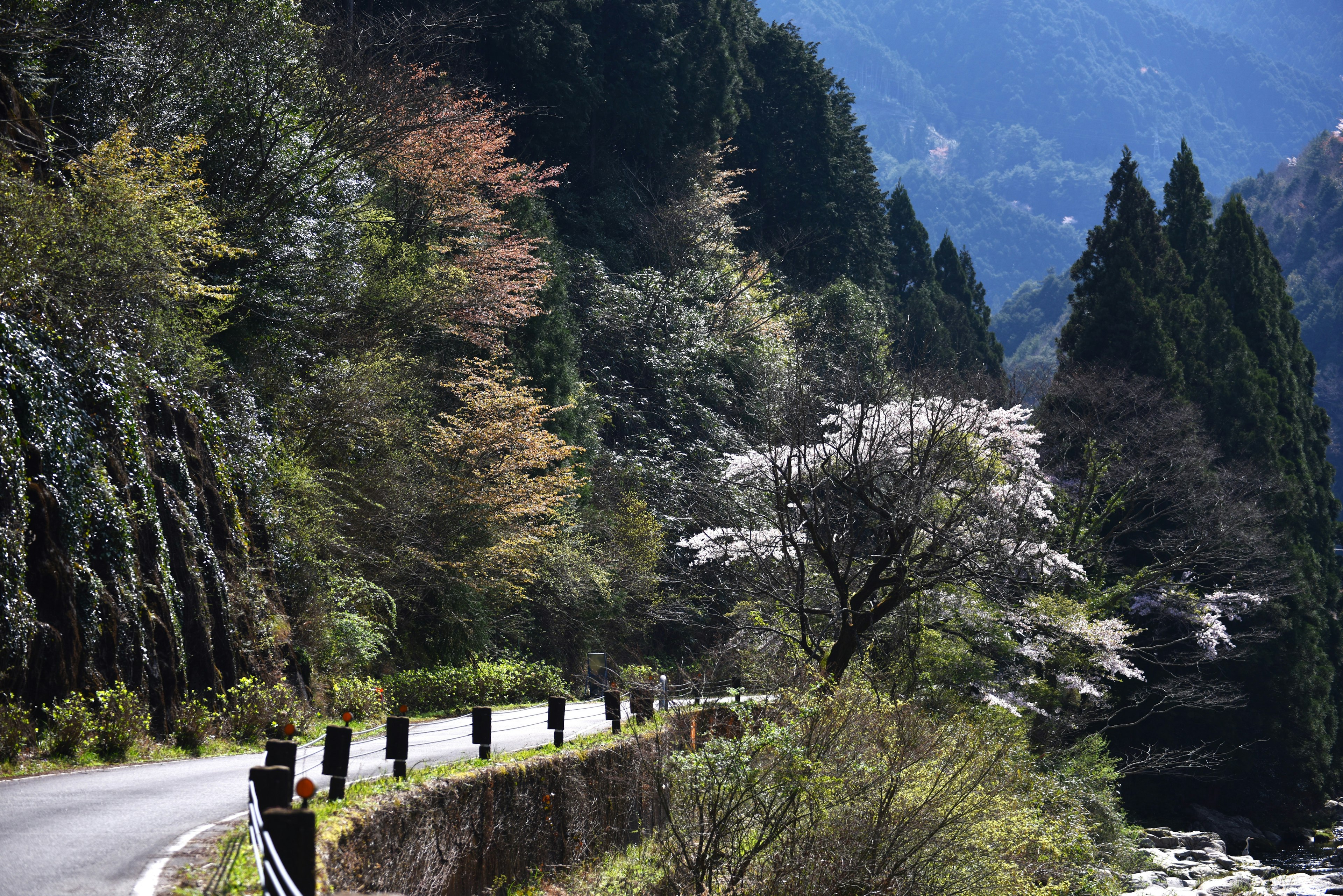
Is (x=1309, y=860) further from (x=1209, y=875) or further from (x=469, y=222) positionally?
(x=469, y=222)

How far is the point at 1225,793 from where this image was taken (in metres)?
28.1

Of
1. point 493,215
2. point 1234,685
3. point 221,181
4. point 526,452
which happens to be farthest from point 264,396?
point 1234,685

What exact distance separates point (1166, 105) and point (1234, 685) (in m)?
200

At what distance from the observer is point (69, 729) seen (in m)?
9.22

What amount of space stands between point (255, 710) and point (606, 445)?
19957mm

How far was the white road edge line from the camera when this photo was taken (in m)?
5.36

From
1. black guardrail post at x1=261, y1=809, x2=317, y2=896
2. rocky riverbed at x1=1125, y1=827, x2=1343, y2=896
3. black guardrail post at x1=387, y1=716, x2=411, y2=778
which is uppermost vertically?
black guardrail post at x1=261, y1=809, x2=317, y2=896

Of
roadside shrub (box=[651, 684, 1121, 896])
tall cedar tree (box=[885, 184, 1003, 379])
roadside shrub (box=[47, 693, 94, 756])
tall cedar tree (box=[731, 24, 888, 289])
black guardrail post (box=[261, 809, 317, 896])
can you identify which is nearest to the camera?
black guardrail post (box=[261, 809, 317, 896])

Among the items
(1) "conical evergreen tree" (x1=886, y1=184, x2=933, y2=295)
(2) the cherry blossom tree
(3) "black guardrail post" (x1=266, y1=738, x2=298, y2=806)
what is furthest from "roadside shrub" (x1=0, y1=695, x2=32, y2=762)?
(1) "conical evergreen tree" (x1=886, y1=184, x2=933, y2=295)

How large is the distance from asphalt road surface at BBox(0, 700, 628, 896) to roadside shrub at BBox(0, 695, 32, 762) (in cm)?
37

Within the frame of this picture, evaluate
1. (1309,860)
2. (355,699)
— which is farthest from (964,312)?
(355,699)

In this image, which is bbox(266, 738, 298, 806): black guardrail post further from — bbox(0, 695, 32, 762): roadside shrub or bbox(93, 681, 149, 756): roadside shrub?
bbox(93, 681, 149, 756): roadside shrub

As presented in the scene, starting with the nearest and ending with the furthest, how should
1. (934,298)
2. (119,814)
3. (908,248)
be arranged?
(119,814)
(934,298)
(908,248)

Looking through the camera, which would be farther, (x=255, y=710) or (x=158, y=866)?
(x=255, y=710)
